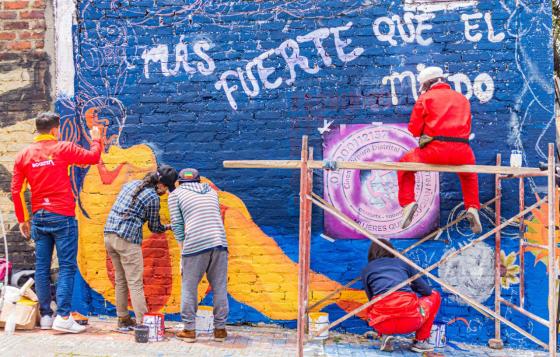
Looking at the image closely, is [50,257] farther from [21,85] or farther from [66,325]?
[21,85]

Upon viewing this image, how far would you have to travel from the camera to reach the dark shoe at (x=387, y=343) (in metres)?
4.75

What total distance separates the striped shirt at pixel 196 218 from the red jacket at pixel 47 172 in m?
0.97

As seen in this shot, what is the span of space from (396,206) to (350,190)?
19.1 inches

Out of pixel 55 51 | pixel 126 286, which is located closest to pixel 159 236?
pixel 126 286

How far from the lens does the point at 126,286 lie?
17.3 feet

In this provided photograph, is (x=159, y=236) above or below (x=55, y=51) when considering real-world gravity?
below

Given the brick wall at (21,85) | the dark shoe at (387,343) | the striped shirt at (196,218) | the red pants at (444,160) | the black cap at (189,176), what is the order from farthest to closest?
the brick wall at (21,85), the black cap at (189,176), the striped shirt at (196,218), the dark shoe at (387,343), the red pants at (444,160)

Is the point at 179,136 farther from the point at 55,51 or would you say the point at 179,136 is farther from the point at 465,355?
the point at 465,355

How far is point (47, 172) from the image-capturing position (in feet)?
16.7

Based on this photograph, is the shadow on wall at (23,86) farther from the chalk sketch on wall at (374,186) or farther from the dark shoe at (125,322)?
the chalk sketch on wall at (374,186)

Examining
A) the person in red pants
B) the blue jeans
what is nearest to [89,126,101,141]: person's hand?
the blue jeans

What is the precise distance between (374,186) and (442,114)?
125cm

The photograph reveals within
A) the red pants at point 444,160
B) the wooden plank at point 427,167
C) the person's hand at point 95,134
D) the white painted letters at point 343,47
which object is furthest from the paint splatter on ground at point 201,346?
the white painted letters at point 343,47

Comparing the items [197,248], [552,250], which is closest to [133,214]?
[197,248]
